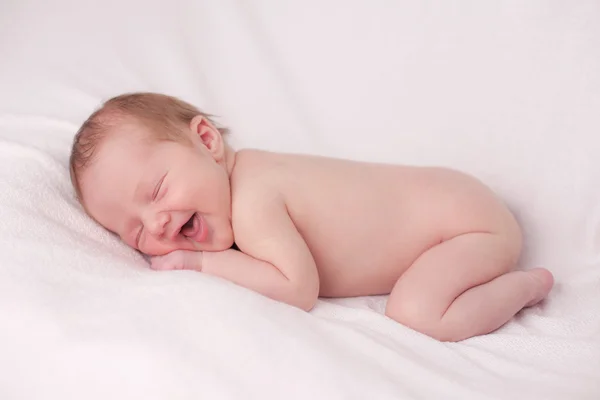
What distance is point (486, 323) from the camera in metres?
1.38

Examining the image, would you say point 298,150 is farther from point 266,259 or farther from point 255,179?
point 266,259

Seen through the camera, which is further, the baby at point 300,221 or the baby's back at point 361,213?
the baby's back at point 361,213

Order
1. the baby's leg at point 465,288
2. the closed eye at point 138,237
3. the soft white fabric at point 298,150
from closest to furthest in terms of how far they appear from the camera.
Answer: the soft white fabric at point 298,150, the baby's leg at point 465,288, the closed eye at point 138,237

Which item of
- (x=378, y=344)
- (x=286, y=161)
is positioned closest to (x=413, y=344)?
(x=378, y=344)

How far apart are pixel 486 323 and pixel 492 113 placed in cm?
63

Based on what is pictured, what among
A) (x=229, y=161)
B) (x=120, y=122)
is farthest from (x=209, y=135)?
(x=120, y=122)

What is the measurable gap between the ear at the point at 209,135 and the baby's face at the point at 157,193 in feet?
0.21

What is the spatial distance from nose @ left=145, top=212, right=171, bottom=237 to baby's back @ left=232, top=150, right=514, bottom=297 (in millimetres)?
138

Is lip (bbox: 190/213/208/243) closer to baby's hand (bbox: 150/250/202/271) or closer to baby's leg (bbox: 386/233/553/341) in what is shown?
baby's hand (bbox: 150/250/202/271)

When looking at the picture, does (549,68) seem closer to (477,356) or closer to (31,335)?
(477,356)

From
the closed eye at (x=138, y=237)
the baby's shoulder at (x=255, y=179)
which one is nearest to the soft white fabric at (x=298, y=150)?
the closed eye at (x=138, y=237)

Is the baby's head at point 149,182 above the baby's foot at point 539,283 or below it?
above

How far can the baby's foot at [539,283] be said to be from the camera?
1.48 meters

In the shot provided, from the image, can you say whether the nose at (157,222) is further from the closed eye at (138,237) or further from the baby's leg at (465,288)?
the baby's leg at (465,288)
